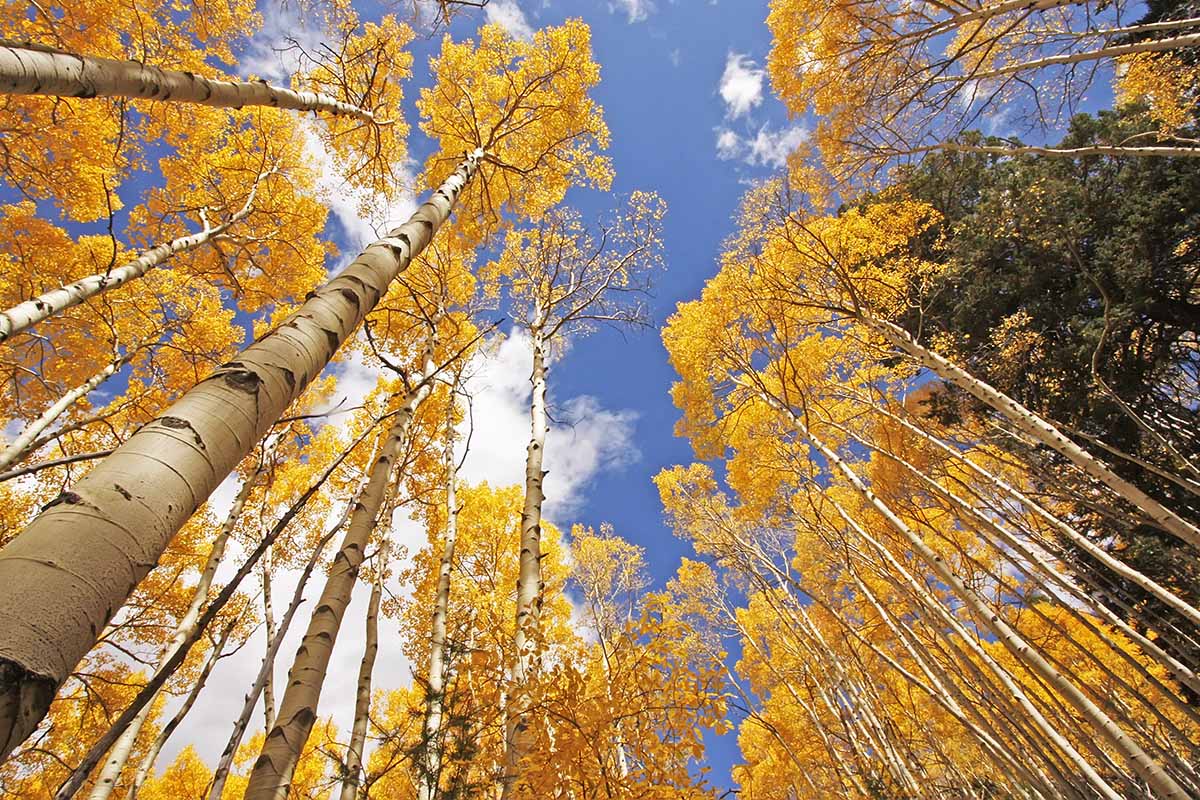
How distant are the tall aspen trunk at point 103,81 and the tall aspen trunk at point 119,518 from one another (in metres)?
1.91

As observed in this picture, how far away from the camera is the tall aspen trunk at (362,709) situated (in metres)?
2.91

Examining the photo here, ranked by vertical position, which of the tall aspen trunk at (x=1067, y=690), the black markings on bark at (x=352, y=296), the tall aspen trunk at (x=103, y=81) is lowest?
the tall aspen trunk at (x=1067, y=690)

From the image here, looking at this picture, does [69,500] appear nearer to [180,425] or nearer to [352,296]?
[180,425]

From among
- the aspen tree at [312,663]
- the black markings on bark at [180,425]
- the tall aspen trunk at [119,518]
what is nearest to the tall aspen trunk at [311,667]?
the aspen tree at [312,663]

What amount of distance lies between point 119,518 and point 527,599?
9.83ft

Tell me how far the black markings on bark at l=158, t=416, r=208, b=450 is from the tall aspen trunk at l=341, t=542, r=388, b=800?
2.50 m

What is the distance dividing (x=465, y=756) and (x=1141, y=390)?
31.5 ft

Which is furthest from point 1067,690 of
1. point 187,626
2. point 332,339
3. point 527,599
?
point 187,626

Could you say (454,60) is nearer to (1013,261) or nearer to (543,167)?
(543,167)

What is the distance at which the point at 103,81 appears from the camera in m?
2.27

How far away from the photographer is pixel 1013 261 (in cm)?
784

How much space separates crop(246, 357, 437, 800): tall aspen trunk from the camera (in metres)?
1.75

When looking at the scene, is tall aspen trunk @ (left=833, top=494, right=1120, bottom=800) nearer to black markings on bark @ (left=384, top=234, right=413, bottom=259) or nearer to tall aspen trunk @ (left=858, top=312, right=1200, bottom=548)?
tall aspen trunk @ (left=858, top=312, right=1200, bottom=548)

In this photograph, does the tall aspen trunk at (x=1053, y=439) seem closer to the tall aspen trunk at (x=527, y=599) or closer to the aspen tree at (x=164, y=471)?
the tall aspen trunk at (x=527, y=599)
